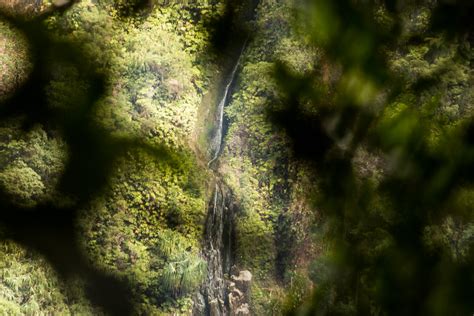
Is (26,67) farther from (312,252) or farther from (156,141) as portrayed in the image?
(312,252)

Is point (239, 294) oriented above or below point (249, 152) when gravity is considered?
below

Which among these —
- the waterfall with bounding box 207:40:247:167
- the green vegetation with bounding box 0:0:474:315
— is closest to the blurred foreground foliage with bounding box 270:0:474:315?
the green vegetation with bounding box 0:0:474:315

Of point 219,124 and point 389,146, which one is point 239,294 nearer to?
point 219,124

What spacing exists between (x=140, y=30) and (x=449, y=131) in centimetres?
102

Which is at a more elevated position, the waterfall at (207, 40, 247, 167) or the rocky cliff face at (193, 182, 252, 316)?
the waterfall at (207, 40, 247, 167)

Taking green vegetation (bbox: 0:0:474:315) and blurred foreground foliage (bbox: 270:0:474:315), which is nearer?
green vegetation (bbox: 0:0:474:315)

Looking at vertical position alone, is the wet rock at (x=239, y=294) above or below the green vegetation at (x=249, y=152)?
below

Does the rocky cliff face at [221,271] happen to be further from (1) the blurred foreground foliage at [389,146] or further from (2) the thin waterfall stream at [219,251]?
(1) the blurred foreground foliage at [389,146]

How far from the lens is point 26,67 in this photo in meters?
1.42

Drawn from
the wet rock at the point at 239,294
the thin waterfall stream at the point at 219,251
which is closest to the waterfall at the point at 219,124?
the thin waterfall stream at the point at 219,251

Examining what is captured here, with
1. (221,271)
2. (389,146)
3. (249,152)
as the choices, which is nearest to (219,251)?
(221,271)

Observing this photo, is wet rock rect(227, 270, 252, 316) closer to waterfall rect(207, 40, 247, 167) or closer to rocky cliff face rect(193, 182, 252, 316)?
rocky cliff face rect(193, 182, 252, 316)

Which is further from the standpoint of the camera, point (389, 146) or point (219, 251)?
point (389, 146)

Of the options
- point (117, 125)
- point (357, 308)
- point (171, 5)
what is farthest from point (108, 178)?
point (357, 308)
